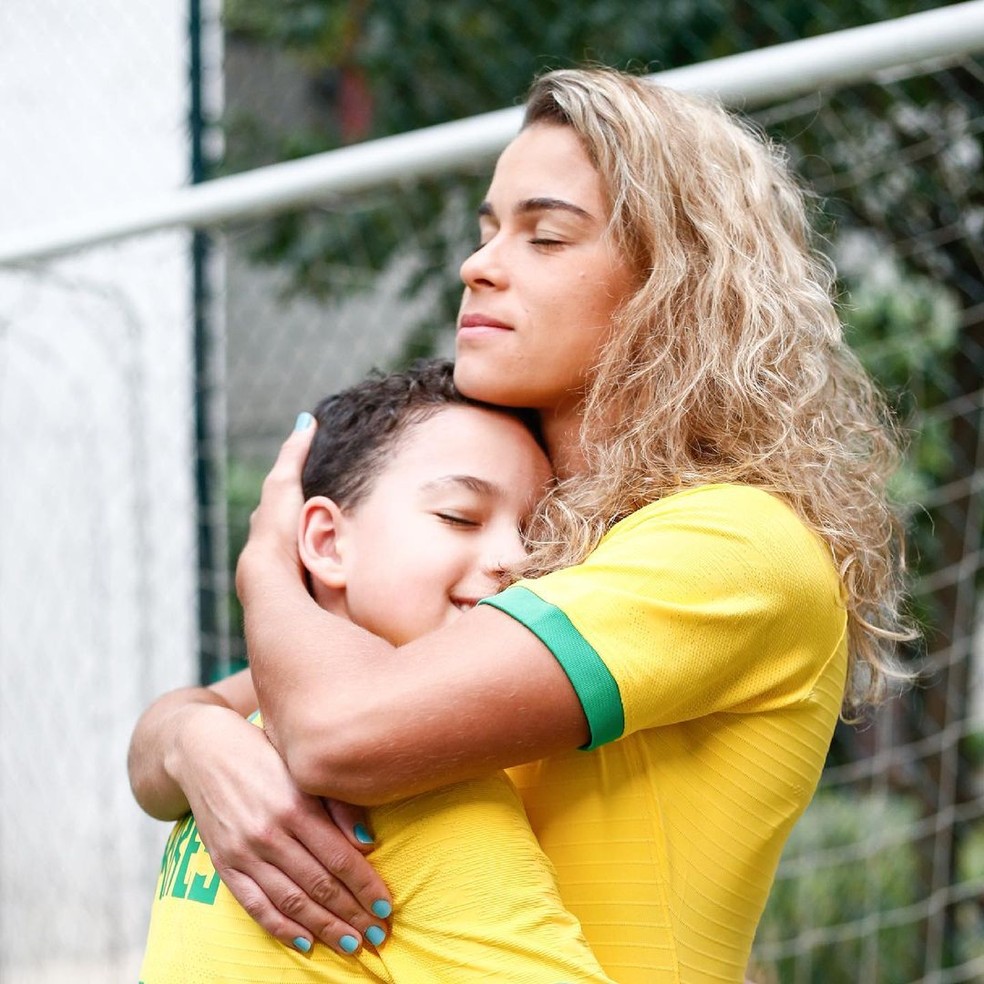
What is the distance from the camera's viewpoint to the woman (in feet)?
3.13

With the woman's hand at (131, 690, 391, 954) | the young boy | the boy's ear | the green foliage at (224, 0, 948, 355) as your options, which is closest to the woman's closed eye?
the young boy

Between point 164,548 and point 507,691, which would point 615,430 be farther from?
point 164,548

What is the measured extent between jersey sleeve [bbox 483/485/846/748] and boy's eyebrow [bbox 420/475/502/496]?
0.15 meters

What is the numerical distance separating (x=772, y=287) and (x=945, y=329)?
1830 mm

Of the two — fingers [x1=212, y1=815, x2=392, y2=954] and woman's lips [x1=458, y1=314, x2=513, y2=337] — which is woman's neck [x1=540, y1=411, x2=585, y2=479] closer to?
woman's lips [x1=458, y1=314, x2=513, y2=337]

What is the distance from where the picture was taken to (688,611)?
3.18ft

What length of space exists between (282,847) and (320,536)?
0.31m

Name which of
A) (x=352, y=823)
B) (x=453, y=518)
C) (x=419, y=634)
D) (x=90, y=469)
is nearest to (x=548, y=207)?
(x=453, y=518)

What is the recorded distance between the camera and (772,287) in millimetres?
1245

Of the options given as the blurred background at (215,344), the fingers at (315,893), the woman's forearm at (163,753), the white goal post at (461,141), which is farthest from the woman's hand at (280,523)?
the blurred background at (215,344)

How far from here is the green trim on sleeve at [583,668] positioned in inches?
37.0

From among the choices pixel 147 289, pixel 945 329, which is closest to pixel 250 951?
pixel 147 289

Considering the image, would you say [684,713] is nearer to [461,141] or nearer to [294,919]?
[294,919]

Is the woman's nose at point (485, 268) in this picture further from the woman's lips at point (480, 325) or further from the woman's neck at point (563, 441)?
the woman's neck at point (563, 441)
